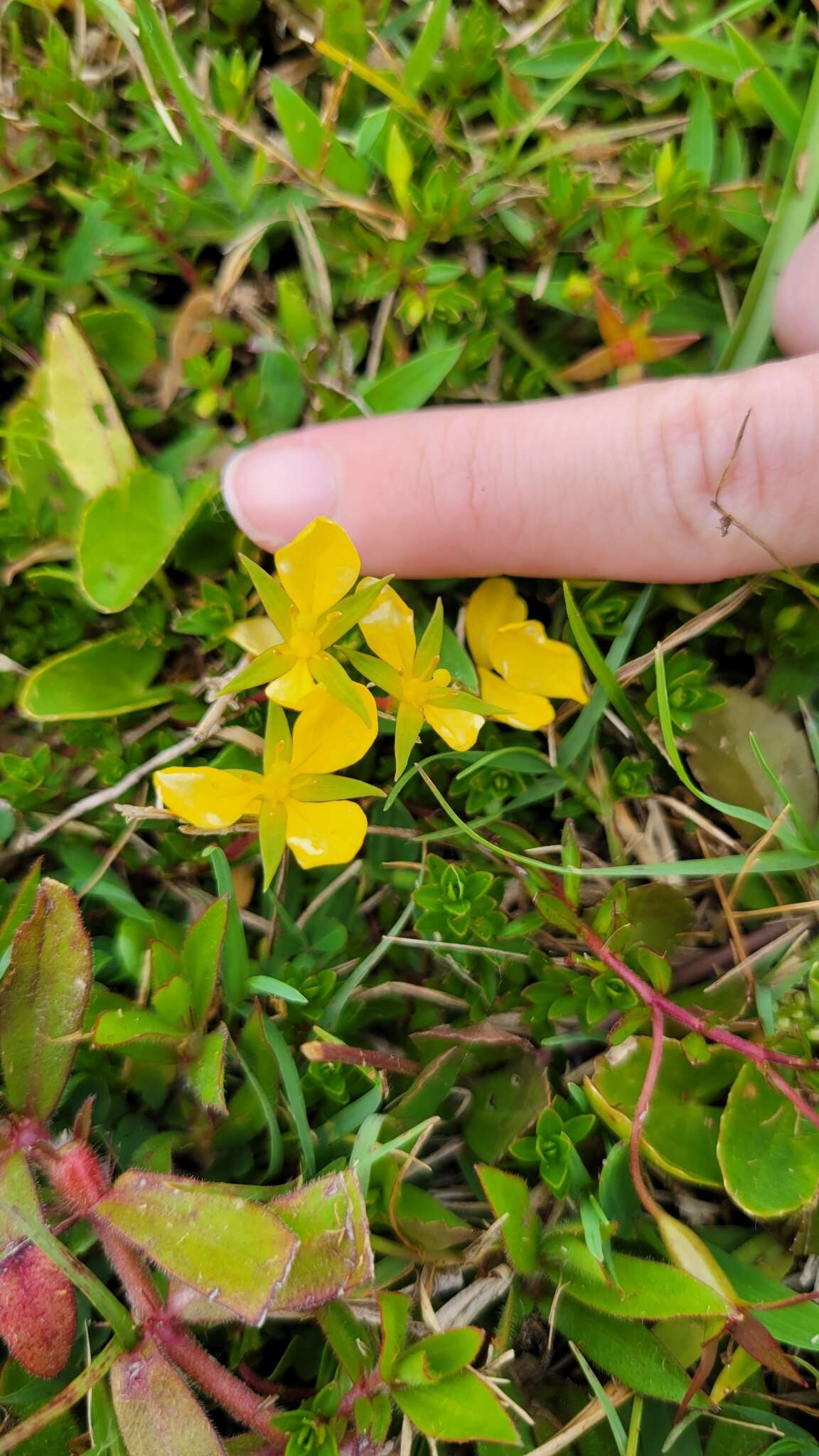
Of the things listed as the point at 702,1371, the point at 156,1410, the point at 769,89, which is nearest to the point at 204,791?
the point at 156,1410

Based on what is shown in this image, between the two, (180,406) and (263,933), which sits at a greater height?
(180,406)

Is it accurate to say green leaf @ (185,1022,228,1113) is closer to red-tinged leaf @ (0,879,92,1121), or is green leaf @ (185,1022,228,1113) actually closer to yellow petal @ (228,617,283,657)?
red-tinged leaf @ (0,879,92,1121)

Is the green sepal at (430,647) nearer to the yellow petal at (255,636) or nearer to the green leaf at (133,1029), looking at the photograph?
the yellow petal at (255,636)

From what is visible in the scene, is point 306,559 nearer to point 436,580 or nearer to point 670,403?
point 436,580

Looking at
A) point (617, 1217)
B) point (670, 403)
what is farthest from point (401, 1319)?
point (670, 403)

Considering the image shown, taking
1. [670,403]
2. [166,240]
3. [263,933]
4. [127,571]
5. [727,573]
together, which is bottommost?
[263,933]

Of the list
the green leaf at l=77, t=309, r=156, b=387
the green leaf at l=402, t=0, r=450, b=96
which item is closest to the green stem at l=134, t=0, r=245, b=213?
the green leaf at l=77, t=309, r=156, b=387

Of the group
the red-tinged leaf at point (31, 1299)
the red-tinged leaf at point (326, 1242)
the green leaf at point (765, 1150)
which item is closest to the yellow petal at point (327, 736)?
the red-tinged leaf at point (326, 1242)
